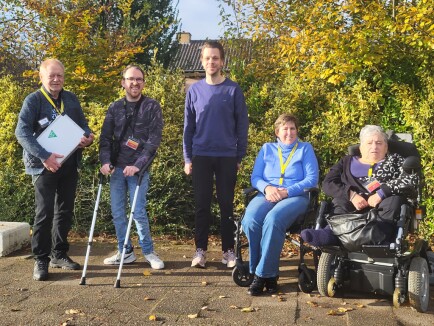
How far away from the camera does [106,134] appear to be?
19.1 feet

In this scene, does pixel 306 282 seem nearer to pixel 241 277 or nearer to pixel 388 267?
pixel 241 277

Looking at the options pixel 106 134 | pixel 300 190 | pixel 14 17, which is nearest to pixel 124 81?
pixel 106 134

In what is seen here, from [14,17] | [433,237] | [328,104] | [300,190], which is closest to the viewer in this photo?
[300,190]

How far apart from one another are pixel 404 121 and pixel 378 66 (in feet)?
2.53

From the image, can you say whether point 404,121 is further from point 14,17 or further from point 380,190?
point 14,17

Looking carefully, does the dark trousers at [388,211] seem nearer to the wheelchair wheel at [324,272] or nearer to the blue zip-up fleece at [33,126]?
the wheelchair wheel at [324,272]

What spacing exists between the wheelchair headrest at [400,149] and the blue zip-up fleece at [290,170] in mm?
378

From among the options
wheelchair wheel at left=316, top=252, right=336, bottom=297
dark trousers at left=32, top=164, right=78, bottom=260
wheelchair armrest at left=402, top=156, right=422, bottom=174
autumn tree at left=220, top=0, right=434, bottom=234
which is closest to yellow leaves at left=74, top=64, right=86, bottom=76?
autumn tree at left=220, top=0, right=434, bottom=234

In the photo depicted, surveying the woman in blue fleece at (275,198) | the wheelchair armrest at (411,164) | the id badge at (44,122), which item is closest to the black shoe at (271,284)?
the woman in blue fleece at (275,198)

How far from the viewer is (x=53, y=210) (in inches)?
221

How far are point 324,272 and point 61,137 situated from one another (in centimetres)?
272

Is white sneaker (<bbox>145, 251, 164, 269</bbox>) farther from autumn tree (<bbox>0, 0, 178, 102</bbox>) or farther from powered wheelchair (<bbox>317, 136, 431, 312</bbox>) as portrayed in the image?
autumn tree (<bbox>0, 0, 178, 102</bbox>)

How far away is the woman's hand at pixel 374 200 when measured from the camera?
15.9 feet

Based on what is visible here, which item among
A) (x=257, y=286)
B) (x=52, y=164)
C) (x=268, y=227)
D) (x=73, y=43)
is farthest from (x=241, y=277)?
(x=73, y=43)
